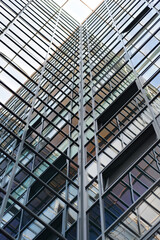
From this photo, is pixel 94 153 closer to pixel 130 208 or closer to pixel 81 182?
pixel 81 182

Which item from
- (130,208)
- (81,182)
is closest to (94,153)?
(81,182)

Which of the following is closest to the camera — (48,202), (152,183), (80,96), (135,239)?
(135,239)

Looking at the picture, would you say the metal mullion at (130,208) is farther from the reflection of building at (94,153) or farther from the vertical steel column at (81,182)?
the vertical steel column at (81,182)

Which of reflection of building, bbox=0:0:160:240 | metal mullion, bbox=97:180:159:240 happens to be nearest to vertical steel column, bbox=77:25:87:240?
reflection of building, bbox=0:0:160:240

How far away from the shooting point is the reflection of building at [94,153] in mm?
7707

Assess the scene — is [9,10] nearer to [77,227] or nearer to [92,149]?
[92,149]

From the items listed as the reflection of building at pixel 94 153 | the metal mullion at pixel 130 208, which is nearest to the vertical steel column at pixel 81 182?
the reflection of building at pixel 94 153

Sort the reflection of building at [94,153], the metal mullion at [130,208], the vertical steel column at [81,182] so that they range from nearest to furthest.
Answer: the metal mullion at [130,208], the reflection of building at [94,153], the vertical steel column at [81,182]

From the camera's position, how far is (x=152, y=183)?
23.7 feet

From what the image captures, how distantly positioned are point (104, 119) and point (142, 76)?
2.43m

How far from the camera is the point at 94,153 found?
11.3 metres

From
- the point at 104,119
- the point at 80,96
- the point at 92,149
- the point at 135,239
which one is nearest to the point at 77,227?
the point at 135,239

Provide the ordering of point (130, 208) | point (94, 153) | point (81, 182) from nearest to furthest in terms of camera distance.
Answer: point (130, 208) → point (81, 182) → point (94, 153)


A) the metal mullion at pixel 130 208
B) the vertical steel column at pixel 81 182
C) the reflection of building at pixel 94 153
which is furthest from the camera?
the vertical steel column at pixel 81 182
